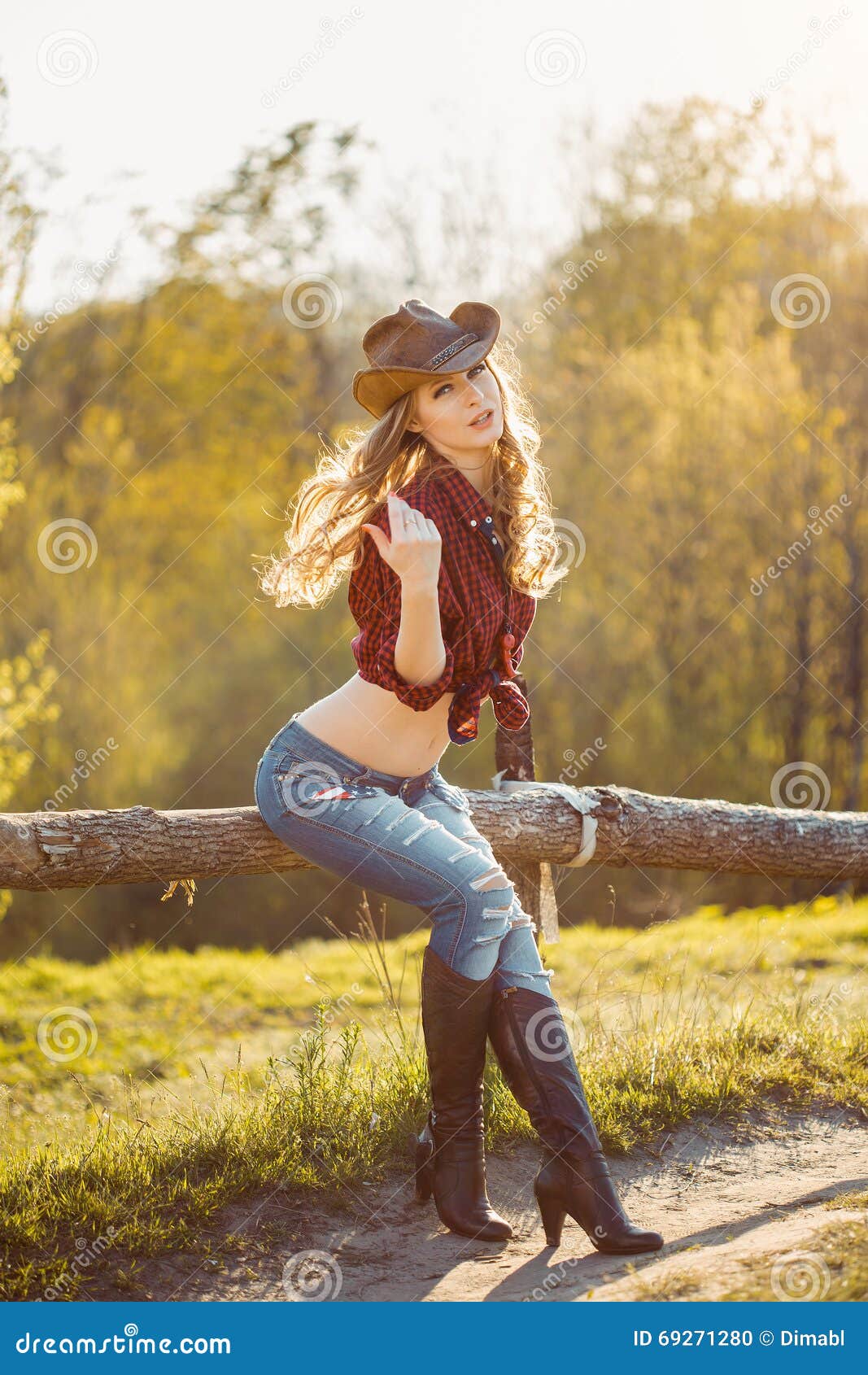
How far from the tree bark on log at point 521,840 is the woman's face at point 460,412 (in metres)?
1.07

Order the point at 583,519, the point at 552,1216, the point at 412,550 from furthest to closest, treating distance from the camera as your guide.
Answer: the point at 583,519 < the point at 552,1216 < the point at 412,550

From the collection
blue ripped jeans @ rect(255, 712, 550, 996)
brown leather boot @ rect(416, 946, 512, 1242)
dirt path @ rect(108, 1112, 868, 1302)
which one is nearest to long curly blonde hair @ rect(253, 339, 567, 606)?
blue ripped jeans @ rect(255, 712, 550, 996)

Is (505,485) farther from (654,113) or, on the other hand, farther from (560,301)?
(654,113)

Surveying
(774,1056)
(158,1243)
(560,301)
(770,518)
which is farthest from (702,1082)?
(560,301)

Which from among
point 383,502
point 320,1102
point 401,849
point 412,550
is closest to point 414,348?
point 383,502

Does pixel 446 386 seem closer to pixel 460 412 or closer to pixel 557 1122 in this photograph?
pixel 460 412

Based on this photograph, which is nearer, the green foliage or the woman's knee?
the woman's knee

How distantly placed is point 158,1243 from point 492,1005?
96 cm

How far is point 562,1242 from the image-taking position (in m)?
2.87

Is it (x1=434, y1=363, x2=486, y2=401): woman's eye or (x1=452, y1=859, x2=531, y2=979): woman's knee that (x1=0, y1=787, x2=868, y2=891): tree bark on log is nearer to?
(x1=452, y1=859, x2=531, y2=979): woman's knee

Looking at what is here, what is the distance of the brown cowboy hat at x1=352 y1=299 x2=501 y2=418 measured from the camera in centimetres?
288

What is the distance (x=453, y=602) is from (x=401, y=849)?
600 mm

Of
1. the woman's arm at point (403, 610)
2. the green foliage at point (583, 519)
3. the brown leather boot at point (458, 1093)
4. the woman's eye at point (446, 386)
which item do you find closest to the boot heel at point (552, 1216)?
the brown leather boot at point (458, 1093)

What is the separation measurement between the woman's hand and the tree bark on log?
80 centimetres
